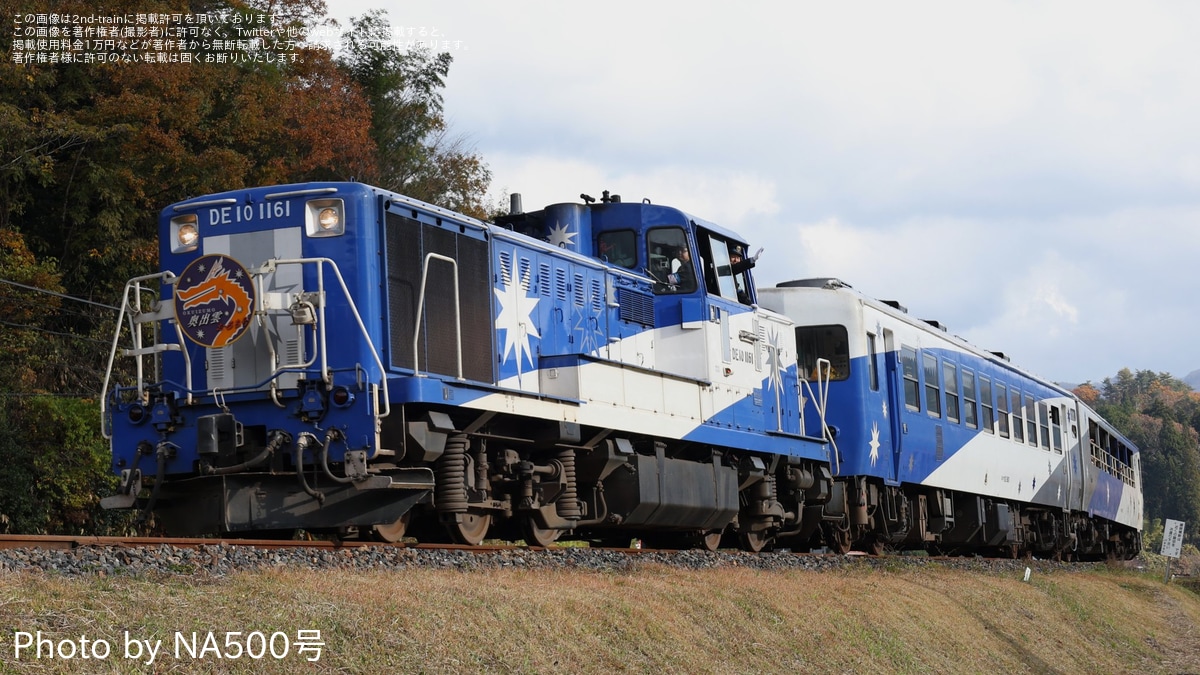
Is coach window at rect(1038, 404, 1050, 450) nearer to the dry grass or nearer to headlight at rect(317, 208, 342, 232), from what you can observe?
the dry grass

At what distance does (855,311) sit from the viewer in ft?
57.2

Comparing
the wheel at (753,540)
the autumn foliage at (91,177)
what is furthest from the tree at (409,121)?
the wheel at (753,540)

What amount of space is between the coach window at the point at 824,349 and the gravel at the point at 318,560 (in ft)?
14.1

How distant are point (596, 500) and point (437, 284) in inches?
124

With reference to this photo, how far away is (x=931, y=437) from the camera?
1922 cm

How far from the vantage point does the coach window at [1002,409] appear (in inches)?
890

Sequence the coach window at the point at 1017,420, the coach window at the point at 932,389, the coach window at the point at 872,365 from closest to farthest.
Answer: the coach window at the point at 872,365
the coach window at the point at 932,389
the coach window at the point at 1017,420

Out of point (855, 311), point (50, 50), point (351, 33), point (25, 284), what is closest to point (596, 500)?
point (855, 311)

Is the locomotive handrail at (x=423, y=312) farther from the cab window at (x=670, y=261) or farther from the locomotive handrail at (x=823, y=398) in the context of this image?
the locomotive handrail at (x=823, y=398)

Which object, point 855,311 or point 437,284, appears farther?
point 855,311

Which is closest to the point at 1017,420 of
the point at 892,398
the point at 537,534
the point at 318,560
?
the point at 892,398

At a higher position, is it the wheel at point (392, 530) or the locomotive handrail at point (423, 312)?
the locomotive handrail at point (423, 312)

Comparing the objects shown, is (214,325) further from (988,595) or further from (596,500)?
(988,595)

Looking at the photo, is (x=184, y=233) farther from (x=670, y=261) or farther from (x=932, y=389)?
(x=932, y=389)
